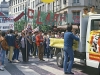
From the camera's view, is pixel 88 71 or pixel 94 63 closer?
pixel 94 63

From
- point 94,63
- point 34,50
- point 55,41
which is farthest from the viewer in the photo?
point 34,50

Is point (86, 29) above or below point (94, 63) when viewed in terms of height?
above

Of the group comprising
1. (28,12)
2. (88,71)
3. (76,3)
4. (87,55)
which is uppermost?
(76,3)

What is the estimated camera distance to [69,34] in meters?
9.48

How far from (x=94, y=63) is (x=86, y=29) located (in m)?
1.29

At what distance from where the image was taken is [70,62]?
9695 mm

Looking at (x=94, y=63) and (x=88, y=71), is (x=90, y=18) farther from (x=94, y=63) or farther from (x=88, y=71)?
(x=88, y=71)

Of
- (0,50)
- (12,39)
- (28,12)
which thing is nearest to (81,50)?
(0,50)

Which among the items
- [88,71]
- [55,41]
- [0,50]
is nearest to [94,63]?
[88,71]

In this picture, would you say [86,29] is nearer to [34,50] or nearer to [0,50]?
[0,50]

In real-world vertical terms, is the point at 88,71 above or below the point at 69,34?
below

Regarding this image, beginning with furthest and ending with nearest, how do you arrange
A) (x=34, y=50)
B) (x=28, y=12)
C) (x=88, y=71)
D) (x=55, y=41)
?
(x=34, y=50), (x=28, y=12), (x=55, y=41), (x=88, y=71)

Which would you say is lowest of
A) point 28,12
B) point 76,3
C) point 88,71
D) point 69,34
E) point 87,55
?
point 88,71

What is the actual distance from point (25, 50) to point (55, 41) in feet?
9.17
